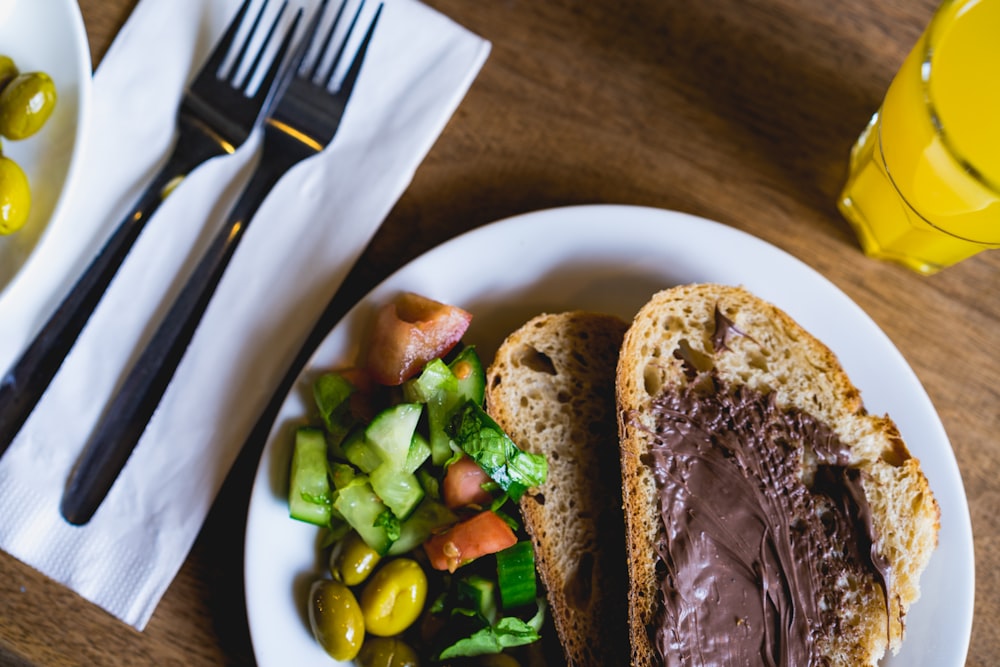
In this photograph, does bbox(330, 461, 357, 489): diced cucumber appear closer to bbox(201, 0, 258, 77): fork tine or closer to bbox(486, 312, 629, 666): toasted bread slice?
bbox(486, 312, 629, 666): toasted bread slice

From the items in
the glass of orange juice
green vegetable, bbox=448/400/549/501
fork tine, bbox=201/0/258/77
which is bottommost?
green vegetable, bbox=448/400/549/501

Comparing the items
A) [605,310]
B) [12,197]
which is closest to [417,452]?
[605,310]

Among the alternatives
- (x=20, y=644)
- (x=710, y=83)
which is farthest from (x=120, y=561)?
(x=710, y=83)

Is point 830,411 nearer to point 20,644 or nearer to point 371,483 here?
point 371,483

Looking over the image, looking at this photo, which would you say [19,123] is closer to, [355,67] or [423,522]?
[355,67]

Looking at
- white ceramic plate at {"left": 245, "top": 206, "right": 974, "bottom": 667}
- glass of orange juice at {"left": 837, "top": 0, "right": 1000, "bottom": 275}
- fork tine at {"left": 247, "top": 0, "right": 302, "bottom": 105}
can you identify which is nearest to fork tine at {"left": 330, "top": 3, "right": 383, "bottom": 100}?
fork tine at {"left": 247, "top": 0, "right": 302, "bottom": 105}

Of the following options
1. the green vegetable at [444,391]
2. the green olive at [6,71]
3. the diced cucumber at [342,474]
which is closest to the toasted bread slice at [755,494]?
the green vegetable at [444,391]

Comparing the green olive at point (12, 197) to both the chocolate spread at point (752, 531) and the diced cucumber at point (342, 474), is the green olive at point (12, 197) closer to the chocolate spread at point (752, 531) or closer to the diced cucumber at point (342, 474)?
the diced cucumber at point (342, 474)
